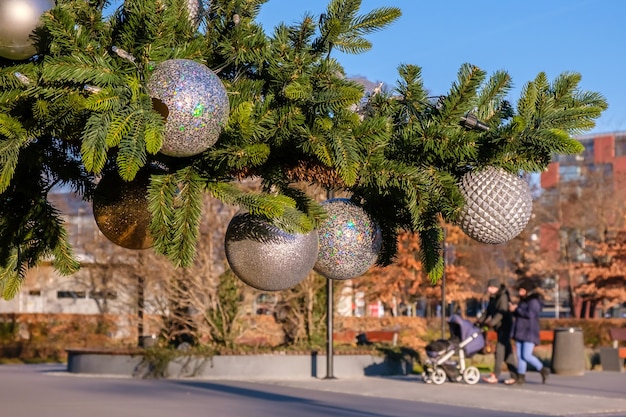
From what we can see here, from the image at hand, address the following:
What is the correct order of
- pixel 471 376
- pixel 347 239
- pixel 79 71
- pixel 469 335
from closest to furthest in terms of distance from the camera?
pixel 79 71 → pixel 347 239 → pixel 471 376 → pixel 469 335

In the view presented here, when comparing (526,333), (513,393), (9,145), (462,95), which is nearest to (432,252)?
(462,95)

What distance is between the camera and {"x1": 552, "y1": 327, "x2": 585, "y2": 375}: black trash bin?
21281 millimetres

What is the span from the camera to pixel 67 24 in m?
3.71

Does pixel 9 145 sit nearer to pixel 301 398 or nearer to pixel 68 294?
pixel 301 398

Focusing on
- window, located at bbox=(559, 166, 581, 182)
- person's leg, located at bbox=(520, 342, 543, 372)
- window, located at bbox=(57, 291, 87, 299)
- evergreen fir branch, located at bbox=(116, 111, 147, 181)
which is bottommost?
person's leg, located at bbox=(520, 342, 543, 372)

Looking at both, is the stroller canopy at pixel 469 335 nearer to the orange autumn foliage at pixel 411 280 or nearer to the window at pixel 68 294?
the orange autumn foliage at pixel 411 280

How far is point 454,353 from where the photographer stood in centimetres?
1853

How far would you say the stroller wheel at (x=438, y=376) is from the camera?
18.1m

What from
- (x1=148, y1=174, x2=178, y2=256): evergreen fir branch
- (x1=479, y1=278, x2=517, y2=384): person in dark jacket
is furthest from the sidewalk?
(x1=148, y1=174, x2=178, y2=256): evergreen fir branch

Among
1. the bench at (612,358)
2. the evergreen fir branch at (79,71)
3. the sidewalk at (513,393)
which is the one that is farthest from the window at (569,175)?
the evergreen fir branch at (79,71)

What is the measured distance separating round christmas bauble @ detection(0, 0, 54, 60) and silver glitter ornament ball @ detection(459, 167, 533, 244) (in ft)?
5.96

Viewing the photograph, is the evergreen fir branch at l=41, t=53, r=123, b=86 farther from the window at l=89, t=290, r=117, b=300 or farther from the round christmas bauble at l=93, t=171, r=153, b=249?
the window at l=89, t=290, r=117, b=300

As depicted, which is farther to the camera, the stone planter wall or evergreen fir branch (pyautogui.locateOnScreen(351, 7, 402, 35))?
the stone planter wall

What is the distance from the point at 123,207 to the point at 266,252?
0.73 meters
